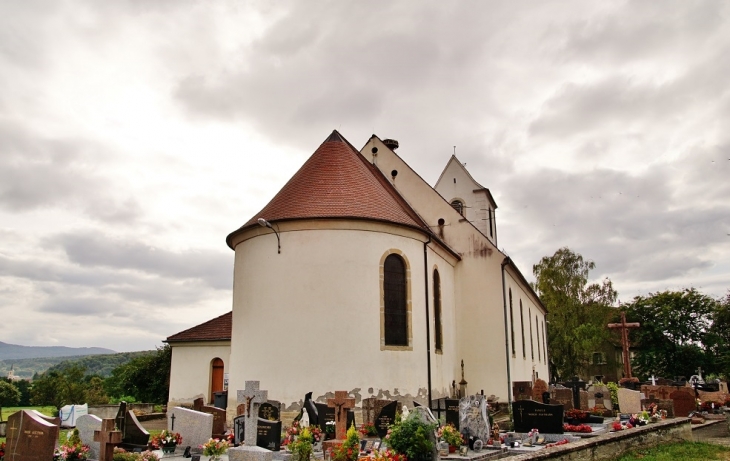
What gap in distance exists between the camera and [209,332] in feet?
81.6

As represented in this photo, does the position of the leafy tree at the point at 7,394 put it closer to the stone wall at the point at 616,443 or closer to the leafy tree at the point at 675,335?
the stone wall at the point at 616,443

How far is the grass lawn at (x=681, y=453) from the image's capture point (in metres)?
11.1

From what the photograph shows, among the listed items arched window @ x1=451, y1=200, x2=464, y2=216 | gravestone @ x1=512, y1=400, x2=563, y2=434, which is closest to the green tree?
arched window @ x1=451, y1=200, x2=464, y2=216

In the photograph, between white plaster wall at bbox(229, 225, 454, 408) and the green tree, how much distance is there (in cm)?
2574

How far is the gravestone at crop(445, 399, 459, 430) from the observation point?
13.4 meters

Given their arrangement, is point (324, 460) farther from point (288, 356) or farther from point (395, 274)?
point (395, 274)

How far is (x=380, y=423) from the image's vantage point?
13.1 metres

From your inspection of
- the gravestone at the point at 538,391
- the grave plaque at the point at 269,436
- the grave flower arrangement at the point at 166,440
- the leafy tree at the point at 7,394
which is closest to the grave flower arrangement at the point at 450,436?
the grave plaque at the point at 269,436

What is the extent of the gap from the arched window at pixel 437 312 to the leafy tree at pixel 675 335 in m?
33.9

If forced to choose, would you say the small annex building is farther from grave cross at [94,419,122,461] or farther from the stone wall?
the stone wall

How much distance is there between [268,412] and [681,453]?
9446mm

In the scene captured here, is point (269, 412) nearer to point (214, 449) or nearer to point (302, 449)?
point (214, 449)

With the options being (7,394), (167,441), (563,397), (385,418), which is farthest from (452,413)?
(7,394)

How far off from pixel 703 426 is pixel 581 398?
11.9ft
